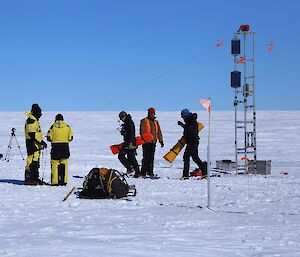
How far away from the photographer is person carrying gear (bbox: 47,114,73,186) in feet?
37.2

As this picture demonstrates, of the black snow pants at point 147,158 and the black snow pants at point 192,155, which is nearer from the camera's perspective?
the black snow pants at point 192,155

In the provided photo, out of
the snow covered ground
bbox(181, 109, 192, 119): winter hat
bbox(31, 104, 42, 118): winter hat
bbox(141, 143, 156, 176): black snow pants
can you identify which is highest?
bbox(181, 109, 192, 119): winter hat

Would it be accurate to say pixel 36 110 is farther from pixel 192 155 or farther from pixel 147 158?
pixel 192 155

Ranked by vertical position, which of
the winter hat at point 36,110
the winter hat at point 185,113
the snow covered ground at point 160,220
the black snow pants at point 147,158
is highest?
the winter hat at point 185,113

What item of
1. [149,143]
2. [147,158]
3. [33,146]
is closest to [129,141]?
[149,143]

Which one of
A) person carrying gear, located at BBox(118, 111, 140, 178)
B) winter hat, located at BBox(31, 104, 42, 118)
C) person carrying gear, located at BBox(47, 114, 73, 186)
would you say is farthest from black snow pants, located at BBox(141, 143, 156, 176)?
winter hat, located at BBox(31, 104, 42, 118)

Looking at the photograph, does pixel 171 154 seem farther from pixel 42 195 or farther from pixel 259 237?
pixel 259 237

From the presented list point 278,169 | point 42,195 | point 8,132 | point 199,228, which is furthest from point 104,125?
point 199,228

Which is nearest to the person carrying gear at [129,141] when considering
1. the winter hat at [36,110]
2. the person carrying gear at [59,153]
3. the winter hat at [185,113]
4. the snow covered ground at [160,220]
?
the snow covered ground at [160,220]

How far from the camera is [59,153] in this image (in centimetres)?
1137

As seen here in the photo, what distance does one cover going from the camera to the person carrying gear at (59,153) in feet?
37.2

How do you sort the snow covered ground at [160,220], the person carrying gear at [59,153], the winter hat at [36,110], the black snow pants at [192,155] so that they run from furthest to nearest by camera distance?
the black snow pants at [192,155] → the winter hat at [36,110] → the person carrying gear at [59,153] → the snow covered ground at [160,220]

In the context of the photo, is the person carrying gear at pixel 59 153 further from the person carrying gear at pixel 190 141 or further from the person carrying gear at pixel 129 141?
the person carrying gear at pixel 190 141

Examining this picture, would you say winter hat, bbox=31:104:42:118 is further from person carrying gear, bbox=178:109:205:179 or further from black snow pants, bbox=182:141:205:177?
black snow pants, bbox=182:141:205:177
